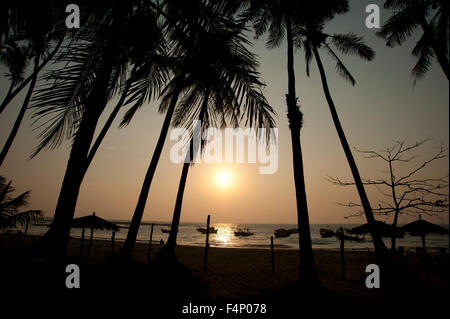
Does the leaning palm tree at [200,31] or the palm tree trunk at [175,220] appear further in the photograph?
the palm tree trunk at [175,220]

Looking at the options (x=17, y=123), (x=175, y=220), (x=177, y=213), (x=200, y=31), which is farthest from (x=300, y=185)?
(x=17, y=123)

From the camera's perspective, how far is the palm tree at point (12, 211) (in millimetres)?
11844

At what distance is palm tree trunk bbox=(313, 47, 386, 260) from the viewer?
776cm

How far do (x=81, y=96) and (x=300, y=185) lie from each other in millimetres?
5581

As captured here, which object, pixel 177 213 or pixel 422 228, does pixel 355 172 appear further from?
pixel 177 213

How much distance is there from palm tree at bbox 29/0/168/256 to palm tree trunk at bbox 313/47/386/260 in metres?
7.69

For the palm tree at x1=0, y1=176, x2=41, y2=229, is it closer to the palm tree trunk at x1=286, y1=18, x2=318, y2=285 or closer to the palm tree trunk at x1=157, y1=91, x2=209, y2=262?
the palm tree trunk at x1=157, y1=91, x2=209, y2=262

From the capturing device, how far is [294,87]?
7.10m

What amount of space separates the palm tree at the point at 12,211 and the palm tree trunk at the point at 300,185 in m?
14.8

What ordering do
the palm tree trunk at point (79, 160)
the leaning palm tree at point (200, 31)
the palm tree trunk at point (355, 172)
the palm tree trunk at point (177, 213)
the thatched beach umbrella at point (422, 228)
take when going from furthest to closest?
the thatched beach umbrella at point (422, 228) < the palm tree trunk at point (177, 213) < the palm tree trunk at point (355, 172) < the leaning palm tree at point (200, 31) < the palm tree trunk at point (79, 160)

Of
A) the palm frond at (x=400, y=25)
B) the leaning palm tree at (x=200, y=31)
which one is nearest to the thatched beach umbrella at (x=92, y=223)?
the leaning palm tree at (x=200, y=31)

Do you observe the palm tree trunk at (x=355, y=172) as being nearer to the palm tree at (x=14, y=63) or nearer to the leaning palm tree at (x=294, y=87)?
the leaning palm tree at (x=294, y=87)
